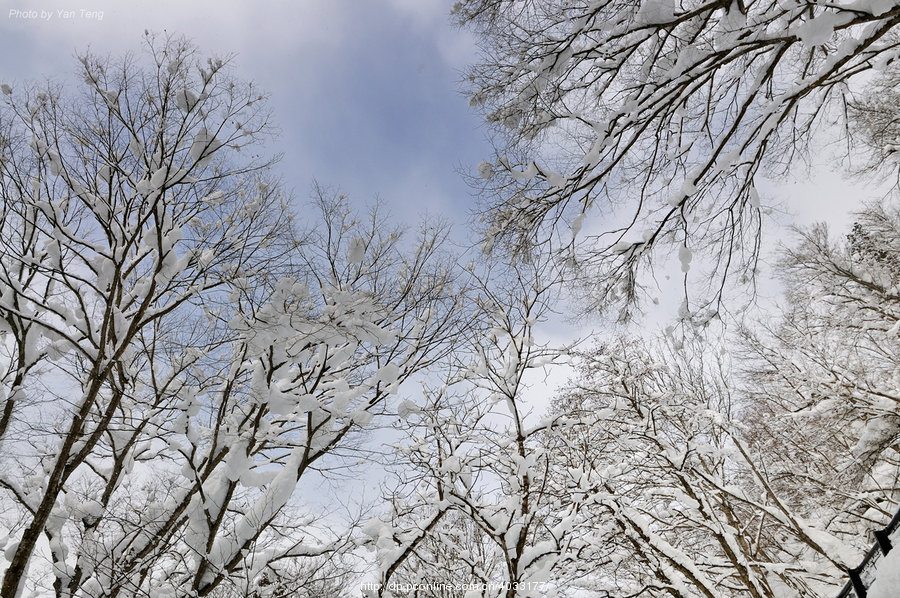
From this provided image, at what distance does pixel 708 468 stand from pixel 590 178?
8298 mm

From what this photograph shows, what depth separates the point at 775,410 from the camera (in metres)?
11.2

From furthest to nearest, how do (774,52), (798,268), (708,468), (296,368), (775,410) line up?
(798,268) < (775,410) < (708,468) < (296,368) < (774,52)

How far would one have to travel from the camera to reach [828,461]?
9422 mm

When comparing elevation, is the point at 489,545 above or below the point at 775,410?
below

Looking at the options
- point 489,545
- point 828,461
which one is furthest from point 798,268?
point 489,545

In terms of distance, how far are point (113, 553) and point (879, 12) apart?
9.18 meters

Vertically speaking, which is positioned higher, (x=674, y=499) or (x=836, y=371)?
(x=836, y=371)

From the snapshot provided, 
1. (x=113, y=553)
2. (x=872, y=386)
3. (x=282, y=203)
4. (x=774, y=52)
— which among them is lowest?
(x=113, y=553)

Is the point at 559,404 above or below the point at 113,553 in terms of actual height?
above

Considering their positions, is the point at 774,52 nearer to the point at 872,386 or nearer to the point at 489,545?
the point at 872,386

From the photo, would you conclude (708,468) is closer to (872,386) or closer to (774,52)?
(872,386)

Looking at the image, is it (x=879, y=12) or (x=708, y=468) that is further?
(x=708, y=468)

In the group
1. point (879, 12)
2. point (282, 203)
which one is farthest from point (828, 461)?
point (282, 203)

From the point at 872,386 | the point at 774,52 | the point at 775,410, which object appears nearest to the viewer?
the point at 774,52
